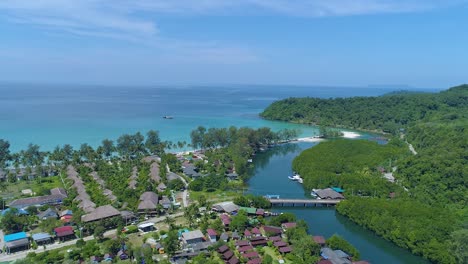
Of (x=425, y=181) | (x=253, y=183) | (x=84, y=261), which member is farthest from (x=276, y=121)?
(x=84, y=261)

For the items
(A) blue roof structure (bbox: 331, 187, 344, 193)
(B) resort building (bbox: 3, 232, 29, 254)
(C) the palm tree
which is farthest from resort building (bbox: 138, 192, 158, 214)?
(A) blue roof structure (bbox: 331, 187, 344, 193)

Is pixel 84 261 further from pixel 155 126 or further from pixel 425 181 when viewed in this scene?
pixel 155 126

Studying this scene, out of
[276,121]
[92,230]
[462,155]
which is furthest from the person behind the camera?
[276,121]

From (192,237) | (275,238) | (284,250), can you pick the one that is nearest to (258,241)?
(275,238)

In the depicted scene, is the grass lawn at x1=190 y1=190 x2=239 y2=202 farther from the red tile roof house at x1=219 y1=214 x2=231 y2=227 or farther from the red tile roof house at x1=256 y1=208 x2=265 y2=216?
the red tile roof house at x1=219 y1=214 x2=231 y2=227

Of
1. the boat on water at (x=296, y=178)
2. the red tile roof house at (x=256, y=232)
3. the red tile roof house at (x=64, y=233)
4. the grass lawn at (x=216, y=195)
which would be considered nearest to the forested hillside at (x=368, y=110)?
the boat on water at (x=296, y=178)
